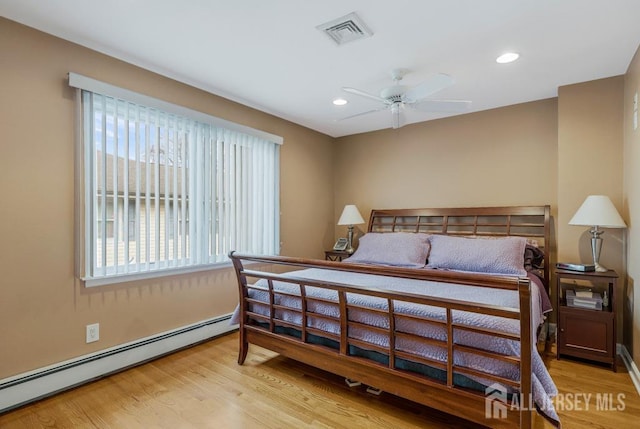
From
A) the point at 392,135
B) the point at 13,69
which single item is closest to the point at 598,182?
the point at 392,135

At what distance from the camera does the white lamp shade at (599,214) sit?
2.59 meters

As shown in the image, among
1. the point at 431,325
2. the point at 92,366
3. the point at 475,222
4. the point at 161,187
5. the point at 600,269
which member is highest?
the point at 161,187

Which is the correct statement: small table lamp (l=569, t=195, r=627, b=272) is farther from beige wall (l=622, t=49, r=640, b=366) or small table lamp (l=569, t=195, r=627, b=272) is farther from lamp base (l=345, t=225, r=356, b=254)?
lamp base (l=345, t=225, r=356, b=254)

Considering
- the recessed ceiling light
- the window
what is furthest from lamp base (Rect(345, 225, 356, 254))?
the recessed ceiling light

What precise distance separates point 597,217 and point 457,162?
63.7 inches

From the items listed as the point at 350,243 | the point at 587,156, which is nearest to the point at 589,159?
the point at 587,156

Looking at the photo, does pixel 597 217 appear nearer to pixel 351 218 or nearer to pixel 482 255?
pixel 482 255

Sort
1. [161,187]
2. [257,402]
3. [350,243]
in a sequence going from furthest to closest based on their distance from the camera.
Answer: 1. [350,243]
2. [161,187]
3. [257,402]

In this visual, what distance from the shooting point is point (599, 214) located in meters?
2.63

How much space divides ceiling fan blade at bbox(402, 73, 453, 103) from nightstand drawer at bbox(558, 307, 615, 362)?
→ 83.9 inches

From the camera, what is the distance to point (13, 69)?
210 centimetres

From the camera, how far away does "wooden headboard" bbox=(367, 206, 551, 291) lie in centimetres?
340

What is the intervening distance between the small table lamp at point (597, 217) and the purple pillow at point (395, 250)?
1328 mm

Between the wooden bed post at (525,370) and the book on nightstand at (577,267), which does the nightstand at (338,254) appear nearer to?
the book on nightstand at (577,267)
